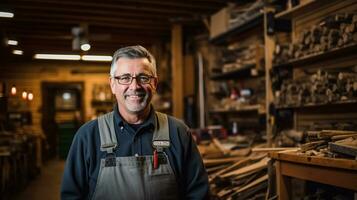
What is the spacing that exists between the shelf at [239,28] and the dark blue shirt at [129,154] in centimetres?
312

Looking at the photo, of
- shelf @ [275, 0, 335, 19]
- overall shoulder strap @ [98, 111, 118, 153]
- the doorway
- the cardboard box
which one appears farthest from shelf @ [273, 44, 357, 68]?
the doorway

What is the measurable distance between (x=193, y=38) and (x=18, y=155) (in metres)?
3.92

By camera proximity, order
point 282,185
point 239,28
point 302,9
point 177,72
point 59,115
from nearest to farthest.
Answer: point 282,185
point 302,9
point 239,28
point 177,72
point 59,115

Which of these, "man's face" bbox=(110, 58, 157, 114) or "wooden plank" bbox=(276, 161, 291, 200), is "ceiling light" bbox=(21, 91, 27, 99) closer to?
"man's face" bbox=(110, 58, 157, 114)

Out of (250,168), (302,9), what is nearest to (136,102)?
(250,168)

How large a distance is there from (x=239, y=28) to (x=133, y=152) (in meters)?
3.92

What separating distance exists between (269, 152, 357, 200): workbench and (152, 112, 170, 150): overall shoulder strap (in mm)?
918

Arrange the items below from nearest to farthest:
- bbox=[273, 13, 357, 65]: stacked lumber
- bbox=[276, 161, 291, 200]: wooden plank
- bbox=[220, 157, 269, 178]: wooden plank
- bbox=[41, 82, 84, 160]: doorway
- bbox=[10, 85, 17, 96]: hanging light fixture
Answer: bbox=[276, 161, 291, 200]: wooden plank → bbox=[10, 85, 17, 96]: hanging light fixture → bbox=[273, 13, 357, 65]: stacked lumber → bbox=[220, 157, 269, 178]: wooden plank → bbox=[41, 82, 84, 160]: doorway

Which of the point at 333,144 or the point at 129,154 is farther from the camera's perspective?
the point at 333,144

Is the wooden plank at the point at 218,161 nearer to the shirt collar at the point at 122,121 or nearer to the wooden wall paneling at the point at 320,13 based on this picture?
the wooden wall paneling at the point at 320,13

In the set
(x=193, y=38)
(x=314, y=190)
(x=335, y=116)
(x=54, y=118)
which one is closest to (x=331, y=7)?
(x=335, y=116)

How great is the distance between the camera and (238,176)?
135 inches

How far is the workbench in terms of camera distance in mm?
2006

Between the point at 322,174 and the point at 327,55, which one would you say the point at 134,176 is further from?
the point at 327,55
